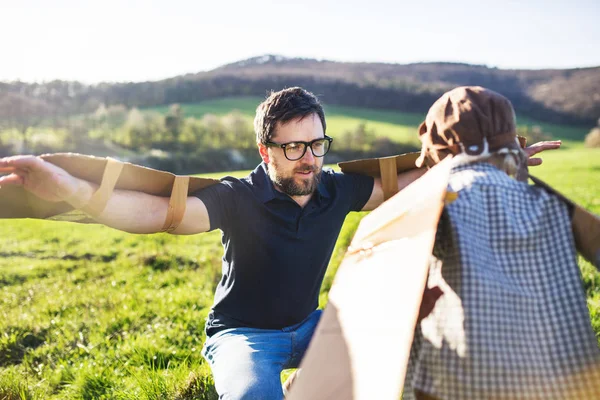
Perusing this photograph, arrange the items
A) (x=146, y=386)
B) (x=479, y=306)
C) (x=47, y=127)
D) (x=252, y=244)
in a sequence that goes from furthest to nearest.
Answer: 1. (x=47, y=127)
2. (x=146, y=386)
3. (x=252, y=244)
4. (x=479, y=306)

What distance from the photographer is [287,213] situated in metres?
3.41

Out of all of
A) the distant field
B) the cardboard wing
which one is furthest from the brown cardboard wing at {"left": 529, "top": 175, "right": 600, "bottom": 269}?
the distant field

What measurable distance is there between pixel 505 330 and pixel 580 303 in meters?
0.39

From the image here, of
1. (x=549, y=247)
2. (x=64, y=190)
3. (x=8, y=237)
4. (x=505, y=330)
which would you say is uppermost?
(x=64, y=190)

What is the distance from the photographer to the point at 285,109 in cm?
323

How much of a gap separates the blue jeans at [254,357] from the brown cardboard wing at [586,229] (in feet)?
6.42

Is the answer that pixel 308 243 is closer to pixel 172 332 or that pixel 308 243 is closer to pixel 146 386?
pixel 146 386

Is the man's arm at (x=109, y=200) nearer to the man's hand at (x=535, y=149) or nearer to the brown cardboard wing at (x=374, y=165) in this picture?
the brown cardboard wing at (x=374, y=165)

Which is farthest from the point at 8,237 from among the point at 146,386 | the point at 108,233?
the point at 146,386

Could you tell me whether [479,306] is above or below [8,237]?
above

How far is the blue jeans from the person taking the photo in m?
2.92

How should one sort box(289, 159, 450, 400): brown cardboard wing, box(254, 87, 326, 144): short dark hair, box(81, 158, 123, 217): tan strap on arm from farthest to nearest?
box(254, 87, 326, 144): short dark hair, box(81, 158, 123, 217): tan strap on arm, box(289, 159, 450, 400): brown cardboard wing

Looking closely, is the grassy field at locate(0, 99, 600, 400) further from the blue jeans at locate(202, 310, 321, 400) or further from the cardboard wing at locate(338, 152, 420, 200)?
the cardboard wing at locate(338, 152, 420, 200)

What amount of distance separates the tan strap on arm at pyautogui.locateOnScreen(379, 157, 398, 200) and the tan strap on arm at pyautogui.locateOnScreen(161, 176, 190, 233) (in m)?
1.54
